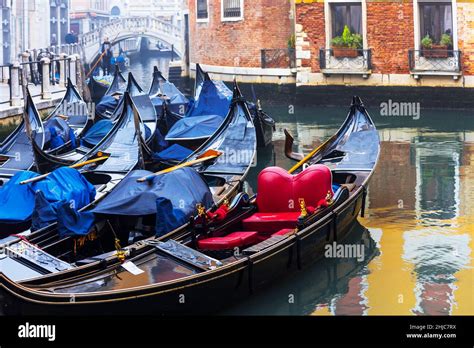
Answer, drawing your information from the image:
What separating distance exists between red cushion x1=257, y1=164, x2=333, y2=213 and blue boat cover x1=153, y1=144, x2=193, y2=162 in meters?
1.47

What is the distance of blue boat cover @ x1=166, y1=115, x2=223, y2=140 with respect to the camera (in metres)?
6.89

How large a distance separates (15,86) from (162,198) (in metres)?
3.91

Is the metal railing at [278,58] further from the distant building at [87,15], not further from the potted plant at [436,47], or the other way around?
the distant building at [87,15]

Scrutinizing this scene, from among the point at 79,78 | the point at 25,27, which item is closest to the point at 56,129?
the point at 79,78

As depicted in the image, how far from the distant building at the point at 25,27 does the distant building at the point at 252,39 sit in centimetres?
653

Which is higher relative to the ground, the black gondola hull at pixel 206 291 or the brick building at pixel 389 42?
the brick building at pixel 389 42

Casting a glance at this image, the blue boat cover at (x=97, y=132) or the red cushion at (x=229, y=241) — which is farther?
the blue boat cover at (x=97, y=132)

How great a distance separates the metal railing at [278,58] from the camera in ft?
35.7

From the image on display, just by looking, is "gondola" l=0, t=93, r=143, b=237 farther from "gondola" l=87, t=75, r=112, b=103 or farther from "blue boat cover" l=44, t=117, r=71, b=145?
"gondola" l=87, t=75, r=112, b=103

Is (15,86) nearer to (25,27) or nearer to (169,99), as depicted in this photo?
(169,99)

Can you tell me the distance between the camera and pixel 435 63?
31.7 feet

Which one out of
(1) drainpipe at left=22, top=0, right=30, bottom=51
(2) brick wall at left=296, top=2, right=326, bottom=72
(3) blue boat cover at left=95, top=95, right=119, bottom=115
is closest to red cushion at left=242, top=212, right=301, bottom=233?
(3) blue boat cover at left=95, top=95, right=119, bottom=115

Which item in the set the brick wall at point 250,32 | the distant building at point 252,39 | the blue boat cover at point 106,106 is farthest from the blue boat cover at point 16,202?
the brick wall at point 250,32

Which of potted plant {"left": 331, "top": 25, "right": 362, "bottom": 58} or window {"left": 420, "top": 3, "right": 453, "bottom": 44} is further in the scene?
potted plant {"left": 331, "top": 25, "right": 362, "bottom": 58}
